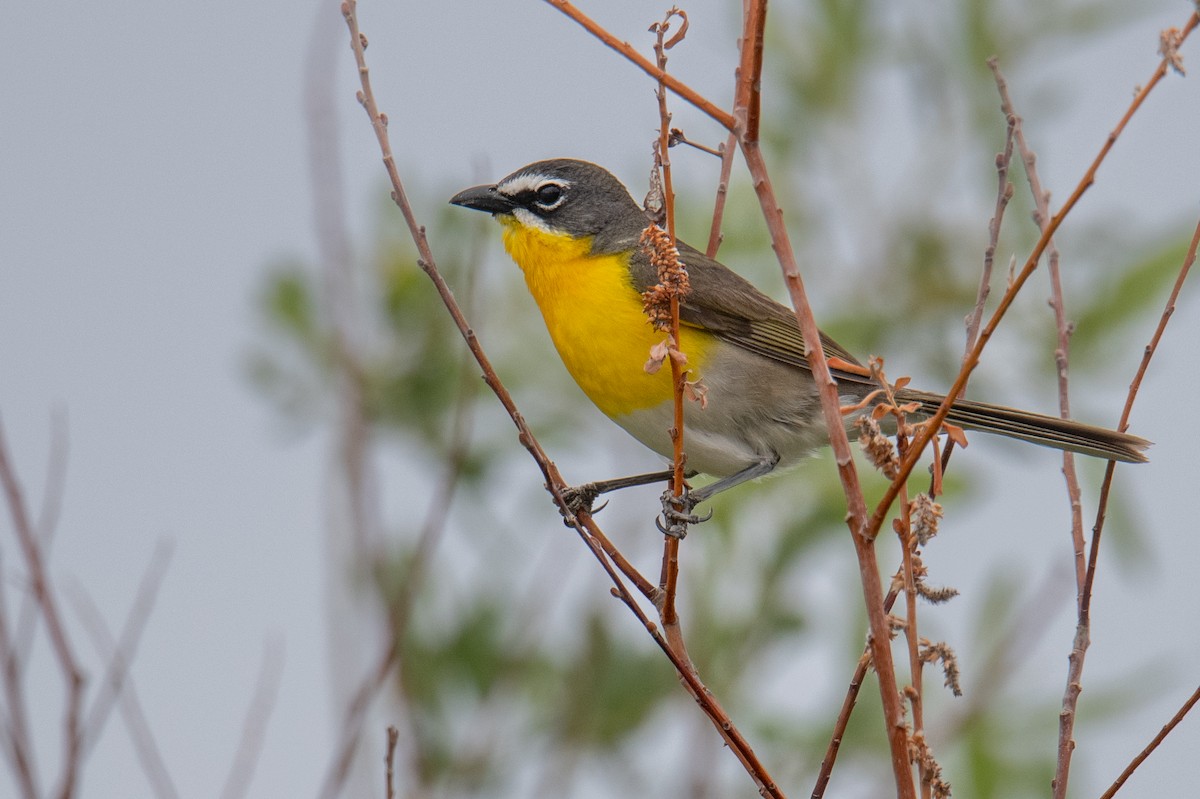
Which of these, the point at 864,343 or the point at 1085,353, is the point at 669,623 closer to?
the point at 864,343

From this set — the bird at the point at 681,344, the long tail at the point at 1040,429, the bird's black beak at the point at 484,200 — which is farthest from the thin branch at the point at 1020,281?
the bird's black beak at the point at 484,200

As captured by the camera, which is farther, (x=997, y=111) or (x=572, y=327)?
(x=997, y=111)

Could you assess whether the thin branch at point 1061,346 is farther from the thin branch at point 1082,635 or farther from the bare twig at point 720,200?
the bare twig at point 720,200

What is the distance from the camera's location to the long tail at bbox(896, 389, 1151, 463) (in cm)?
306

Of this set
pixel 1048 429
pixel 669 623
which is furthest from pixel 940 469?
pixel 1048 429

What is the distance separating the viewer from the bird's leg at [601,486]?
12.4ft

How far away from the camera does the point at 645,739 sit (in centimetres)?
435

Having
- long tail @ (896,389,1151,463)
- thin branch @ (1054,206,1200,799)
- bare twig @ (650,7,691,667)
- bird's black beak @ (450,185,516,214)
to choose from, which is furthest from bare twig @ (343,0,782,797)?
bird's black beak @ (450,185,516,214)

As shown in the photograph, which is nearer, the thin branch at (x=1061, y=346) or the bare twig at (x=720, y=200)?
the thin branch at (x=1061, y=346)

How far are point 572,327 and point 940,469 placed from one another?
5.96 feet

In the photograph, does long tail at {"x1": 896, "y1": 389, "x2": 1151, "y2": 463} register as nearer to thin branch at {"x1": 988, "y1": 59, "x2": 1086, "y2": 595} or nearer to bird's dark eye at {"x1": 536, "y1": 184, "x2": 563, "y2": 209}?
thin branch at {"x1": 988, "y1": 59, "x2": 1086, "y2": 595}

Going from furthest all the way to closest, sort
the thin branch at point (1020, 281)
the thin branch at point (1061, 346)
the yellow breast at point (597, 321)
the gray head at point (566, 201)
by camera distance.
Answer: the gray head at point (566, 201) → the yellow breast at point (597, 321) → the thin branch at point (1061, 346) → the thin branch at point (1020, 281)

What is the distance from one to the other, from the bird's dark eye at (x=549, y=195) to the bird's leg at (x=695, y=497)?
962 millimetres

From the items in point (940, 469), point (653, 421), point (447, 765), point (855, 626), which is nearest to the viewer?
point (940, 469)
